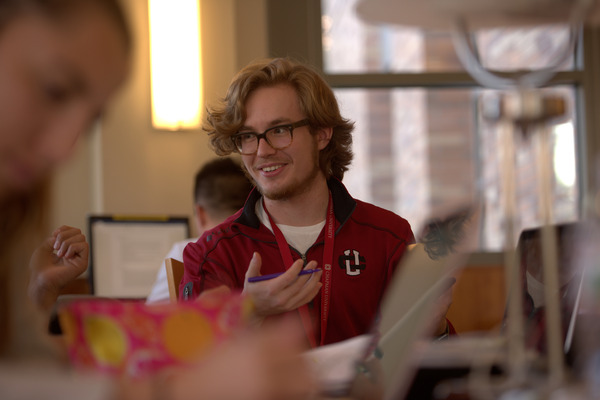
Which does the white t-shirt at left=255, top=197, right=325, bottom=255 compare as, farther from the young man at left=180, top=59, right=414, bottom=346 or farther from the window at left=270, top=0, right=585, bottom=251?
the window at left=270, top=0, right=585, bottom=251

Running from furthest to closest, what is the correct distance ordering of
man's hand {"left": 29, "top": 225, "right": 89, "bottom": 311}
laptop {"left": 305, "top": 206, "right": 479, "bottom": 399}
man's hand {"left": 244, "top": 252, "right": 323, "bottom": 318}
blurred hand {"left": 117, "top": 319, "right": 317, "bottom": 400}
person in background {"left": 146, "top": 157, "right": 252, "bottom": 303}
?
person in background {"left": 146, "top": 157, "right": 252, "bottom": 303}
man's hand {"left": 29, "top": 225, "right": 89, "bottom": 311}
man's hand {"left": 244, "top": 252, "right": 323, "bottom": 318}
laptop {"left": 305, "top": 206, "right": 479, "bottom": 399}
blurred hand {"left": 117, "top": 319, "right": 317, "bottom": 400}

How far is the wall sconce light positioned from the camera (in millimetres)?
3939

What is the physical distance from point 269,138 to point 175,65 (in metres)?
1.94

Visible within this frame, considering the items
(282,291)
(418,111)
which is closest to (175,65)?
(418,111)

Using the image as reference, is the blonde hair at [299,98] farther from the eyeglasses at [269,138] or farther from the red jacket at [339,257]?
the red jacket at [339,257]

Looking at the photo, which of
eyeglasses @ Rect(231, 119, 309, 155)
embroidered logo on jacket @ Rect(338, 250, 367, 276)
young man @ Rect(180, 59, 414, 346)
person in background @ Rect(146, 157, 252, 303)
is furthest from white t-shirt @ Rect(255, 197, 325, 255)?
person in background @ Rect(146, 157, 252, 303)

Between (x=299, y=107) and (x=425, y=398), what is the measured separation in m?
1.41

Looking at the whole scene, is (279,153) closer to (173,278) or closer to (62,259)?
(173,278)

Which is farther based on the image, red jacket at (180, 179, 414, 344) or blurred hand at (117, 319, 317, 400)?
red jacket at (180, 179, 414, 344)

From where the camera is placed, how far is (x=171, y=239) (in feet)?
12.2

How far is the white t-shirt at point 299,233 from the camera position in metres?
2.04

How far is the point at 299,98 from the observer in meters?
2.27

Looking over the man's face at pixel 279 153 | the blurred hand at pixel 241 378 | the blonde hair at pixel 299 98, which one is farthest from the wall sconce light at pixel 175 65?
the blurred hand at pixel 241 378

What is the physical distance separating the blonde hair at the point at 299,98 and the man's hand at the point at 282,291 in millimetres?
788
